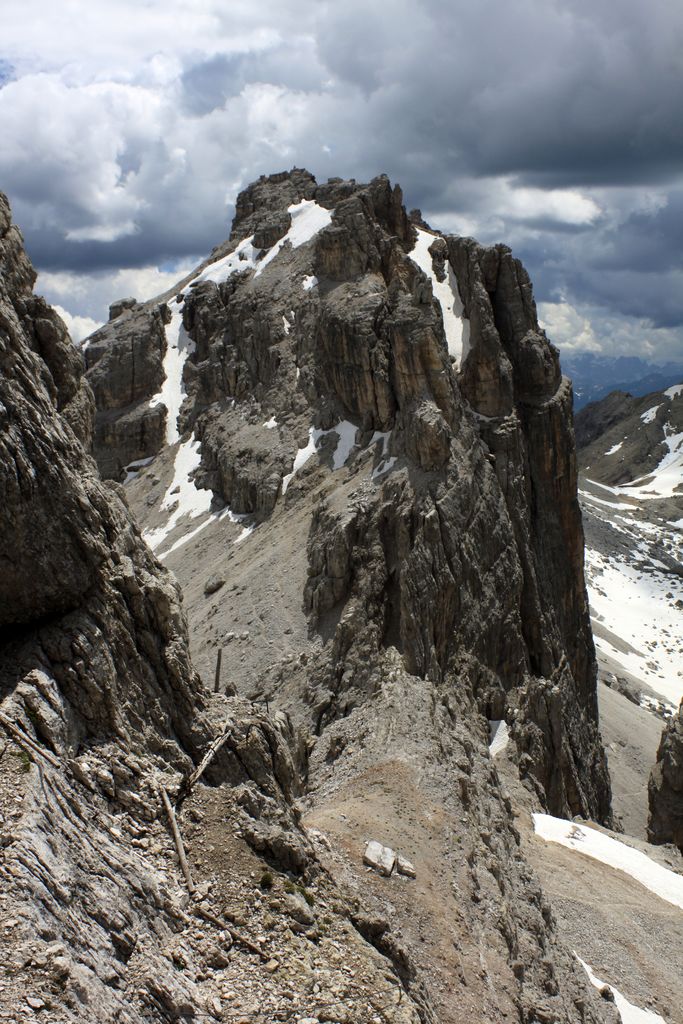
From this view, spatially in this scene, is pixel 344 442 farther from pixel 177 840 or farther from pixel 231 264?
pixel 177 840

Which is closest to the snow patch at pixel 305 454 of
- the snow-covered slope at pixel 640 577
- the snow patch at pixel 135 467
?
the snow patch at pixel 135 467

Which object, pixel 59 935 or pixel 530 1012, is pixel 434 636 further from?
pixel 59 935

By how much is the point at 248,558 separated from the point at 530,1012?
30.8 m

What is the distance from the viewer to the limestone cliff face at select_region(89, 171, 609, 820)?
132 ft

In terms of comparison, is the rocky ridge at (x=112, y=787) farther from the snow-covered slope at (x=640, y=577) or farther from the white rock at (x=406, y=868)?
the snow-covered slope at (x=640, y=577)

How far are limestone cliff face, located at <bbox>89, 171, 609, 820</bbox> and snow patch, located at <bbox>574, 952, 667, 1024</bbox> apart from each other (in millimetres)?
13630

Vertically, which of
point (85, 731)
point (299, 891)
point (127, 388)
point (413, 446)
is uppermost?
point (127, 388)

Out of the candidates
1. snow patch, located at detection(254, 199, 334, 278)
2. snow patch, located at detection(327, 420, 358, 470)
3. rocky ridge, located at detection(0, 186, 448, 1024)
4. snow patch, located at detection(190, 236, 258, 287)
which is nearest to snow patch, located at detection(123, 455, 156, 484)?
snow patch, located at detection(190, 236, 258, 287)

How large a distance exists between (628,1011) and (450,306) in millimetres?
41879

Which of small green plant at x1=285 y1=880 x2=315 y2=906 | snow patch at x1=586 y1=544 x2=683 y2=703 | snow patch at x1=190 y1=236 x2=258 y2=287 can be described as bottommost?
snow patch at x1=586 y1=544 x2=683 y2=703

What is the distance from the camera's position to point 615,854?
3844 cm

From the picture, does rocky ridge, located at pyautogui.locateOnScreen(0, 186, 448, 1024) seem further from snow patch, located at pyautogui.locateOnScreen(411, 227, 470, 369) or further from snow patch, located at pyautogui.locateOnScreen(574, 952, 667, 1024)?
snow patch, located at pyautogui.locateOnScreen(411, 227, 470, 369)

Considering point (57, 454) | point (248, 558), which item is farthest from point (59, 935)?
point (248, 558)

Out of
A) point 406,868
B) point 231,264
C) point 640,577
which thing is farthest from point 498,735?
point 640,577
